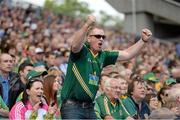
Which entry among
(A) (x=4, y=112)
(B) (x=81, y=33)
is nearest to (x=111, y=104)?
(A) (x=4, y=112)

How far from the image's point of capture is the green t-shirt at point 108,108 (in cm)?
689

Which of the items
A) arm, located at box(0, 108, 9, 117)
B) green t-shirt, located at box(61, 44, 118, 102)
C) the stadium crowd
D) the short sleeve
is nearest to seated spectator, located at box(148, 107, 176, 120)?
the stadium crowd

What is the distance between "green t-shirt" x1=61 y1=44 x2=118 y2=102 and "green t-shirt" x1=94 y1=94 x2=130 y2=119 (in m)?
0.72

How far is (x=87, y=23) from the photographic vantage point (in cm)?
576

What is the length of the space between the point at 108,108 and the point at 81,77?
1024 mm

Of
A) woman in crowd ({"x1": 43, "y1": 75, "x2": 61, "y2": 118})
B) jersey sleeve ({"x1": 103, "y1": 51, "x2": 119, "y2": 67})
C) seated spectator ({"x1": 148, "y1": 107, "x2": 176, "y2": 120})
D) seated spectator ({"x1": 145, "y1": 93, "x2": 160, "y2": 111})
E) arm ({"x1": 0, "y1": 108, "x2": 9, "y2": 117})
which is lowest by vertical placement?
seated spectator ({"x1": 145, "y1": 93, "x2": 160, "y2": 111})

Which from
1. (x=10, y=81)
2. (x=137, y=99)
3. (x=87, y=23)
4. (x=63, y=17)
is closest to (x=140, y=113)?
(x=137, y=99)

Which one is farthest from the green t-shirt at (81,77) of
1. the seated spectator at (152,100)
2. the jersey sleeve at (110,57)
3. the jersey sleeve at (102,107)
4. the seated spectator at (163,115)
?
the seated spectator at (152,100)

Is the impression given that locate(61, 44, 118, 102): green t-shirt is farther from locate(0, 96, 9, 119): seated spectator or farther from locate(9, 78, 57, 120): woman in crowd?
locate(0, 96, 9, 119): seated spectator

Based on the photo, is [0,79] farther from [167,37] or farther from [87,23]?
[167,37]

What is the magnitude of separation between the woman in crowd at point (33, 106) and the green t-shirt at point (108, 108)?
2.48ft

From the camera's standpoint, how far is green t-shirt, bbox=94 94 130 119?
6.89m

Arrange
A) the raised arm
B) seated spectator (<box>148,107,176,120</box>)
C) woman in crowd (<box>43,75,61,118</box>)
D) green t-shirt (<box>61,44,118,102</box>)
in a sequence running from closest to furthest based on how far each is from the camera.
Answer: seated spectator (<box>148,107,176,120</box>) → the raised arm → green t-shirt (<box>61,44,118,102</box>) → woman in crowd (<box>43,75,61,118</box>)

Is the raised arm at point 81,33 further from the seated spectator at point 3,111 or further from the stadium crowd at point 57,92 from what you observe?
the seated spectator at point 3,111
